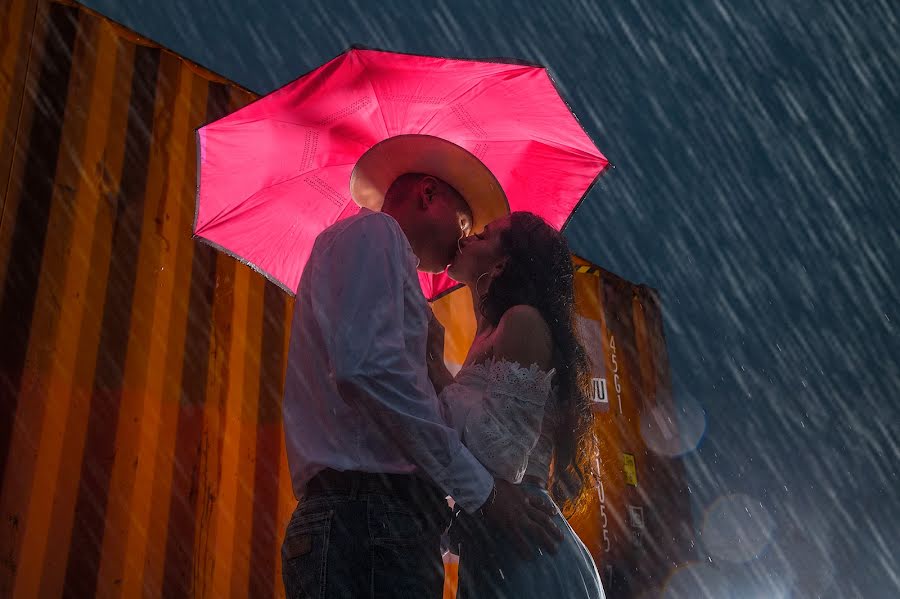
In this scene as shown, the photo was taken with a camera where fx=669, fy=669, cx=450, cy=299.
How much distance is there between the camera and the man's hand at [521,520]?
1.51m

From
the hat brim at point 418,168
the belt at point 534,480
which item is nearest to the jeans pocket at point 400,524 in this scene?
the belt at point 534,480

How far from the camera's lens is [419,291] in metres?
1.49

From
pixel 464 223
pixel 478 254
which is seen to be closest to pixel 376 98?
pixel 464 223

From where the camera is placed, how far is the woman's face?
6.73ft

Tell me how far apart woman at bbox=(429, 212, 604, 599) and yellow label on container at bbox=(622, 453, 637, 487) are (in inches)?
132

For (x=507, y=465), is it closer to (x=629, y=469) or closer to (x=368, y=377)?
(x=368, y=377)

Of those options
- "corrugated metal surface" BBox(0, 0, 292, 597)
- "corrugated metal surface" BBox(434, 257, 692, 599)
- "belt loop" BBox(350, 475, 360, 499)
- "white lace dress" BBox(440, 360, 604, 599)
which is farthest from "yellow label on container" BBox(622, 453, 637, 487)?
"belt loop" BBox(350, 475, 360, 499)

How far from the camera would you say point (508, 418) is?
5.53 ft

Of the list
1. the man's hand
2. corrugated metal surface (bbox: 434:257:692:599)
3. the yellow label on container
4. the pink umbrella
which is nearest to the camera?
the man's hand

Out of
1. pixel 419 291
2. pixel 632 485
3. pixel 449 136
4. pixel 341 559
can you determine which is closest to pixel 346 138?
pixel 449 136

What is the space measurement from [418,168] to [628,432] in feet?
13.0

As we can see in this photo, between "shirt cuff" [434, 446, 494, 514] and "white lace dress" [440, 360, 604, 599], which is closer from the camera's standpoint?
"shirt cuff" [434, 446, 494, 514]

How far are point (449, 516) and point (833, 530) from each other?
15.0m

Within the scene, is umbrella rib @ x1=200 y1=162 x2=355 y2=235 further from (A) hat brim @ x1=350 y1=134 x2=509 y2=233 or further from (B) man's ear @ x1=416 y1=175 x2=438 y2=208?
(B) man's ear @ x1=416 y1=175 x2=438 y2=208
